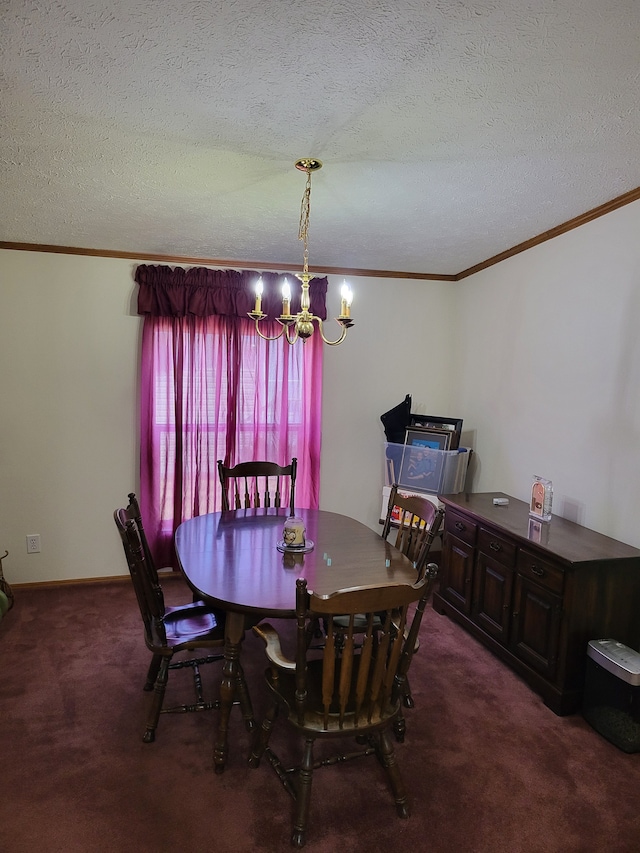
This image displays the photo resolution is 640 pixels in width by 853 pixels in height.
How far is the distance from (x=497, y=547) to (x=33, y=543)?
10.4 ft

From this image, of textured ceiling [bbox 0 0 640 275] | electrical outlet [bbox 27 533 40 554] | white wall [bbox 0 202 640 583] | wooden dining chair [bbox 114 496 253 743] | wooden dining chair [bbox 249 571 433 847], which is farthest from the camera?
electrical outlet [bbox 27 533 40 554]

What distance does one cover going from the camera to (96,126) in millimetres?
1938

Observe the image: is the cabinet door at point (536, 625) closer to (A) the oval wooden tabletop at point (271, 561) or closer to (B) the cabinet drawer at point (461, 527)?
(B) the cabinet drawer at point (461, 527)

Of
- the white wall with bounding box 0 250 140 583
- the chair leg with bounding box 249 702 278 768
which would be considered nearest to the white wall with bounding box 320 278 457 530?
the white wall with bounding box 0 250 140 583

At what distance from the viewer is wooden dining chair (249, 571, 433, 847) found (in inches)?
61.2

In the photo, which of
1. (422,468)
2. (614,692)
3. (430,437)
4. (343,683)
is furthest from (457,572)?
(343,683)

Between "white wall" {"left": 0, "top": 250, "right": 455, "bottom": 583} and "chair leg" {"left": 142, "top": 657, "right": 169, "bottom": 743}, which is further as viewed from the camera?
"white wall" {"left": 0, "top": 250, "right": 455, "bottom": 583}

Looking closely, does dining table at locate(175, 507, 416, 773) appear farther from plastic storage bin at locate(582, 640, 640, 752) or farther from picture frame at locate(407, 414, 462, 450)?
picture frame at locate(407, 414, 462, 450)

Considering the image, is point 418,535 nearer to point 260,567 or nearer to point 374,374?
point 260,567

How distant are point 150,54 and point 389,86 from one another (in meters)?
0.72

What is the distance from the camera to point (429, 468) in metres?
3.87

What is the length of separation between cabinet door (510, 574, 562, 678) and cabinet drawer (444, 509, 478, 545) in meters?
0.45

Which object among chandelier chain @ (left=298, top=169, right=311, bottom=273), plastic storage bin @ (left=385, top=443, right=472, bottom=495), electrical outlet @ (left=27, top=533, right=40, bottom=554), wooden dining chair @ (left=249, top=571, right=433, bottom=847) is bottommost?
electrical outlet @ (left=27, top=533, right=40, bottom=554)

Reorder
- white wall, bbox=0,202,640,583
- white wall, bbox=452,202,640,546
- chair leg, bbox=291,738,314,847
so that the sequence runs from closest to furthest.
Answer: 1. chair leg, bbox=291,738,314,847
2. white wall, bbox=452,202,640,546
3. white wall, bbox=0,202,640,583
